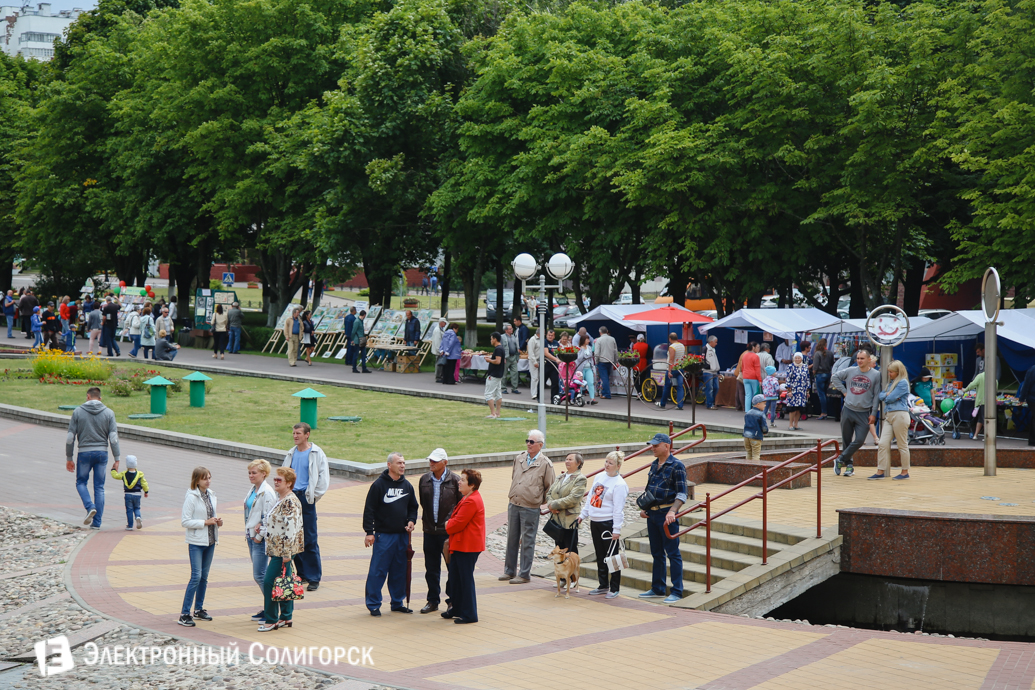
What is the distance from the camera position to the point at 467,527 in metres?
9.77

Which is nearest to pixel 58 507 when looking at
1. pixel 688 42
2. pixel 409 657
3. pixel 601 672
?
pixel 409 657

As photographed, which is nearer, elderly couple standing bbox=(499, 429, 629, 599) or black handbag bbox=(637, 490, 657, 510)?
black handbag bbox=(637, 490, 657, 510)

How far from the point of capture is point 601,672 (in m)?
8.30

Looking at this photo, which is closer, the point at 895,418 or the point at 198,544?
the point at 198,544

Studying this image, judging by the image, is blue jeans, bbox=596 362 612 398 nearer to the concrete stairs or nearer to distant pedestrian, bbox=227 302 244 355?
the concrete stairs

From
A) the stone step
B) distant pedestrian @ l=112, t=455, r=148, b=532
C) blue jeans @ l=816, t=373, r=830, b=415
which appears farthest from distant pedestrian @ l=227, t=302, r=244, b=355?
the stone step

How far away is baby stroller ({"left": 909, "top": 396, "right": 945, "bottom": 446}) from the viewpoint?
1952 centimetres

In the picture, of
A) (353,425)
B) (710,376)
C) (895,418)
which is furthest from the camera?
(710,376)

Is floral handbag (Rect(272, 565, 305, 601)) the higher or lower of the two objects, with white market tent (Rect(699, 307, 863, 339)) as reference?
lower

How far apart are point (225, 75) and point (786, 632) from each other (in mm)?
35753

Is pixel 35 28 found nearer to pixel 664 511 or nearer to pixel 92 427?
pixel 92 427

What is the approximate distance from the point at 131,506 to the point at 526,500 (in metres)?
5.11

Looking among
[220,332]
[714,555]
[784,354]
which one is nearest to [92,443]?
[714,555]

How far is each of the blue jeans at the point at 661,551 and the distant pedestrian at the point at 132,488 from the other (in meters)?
6.13
